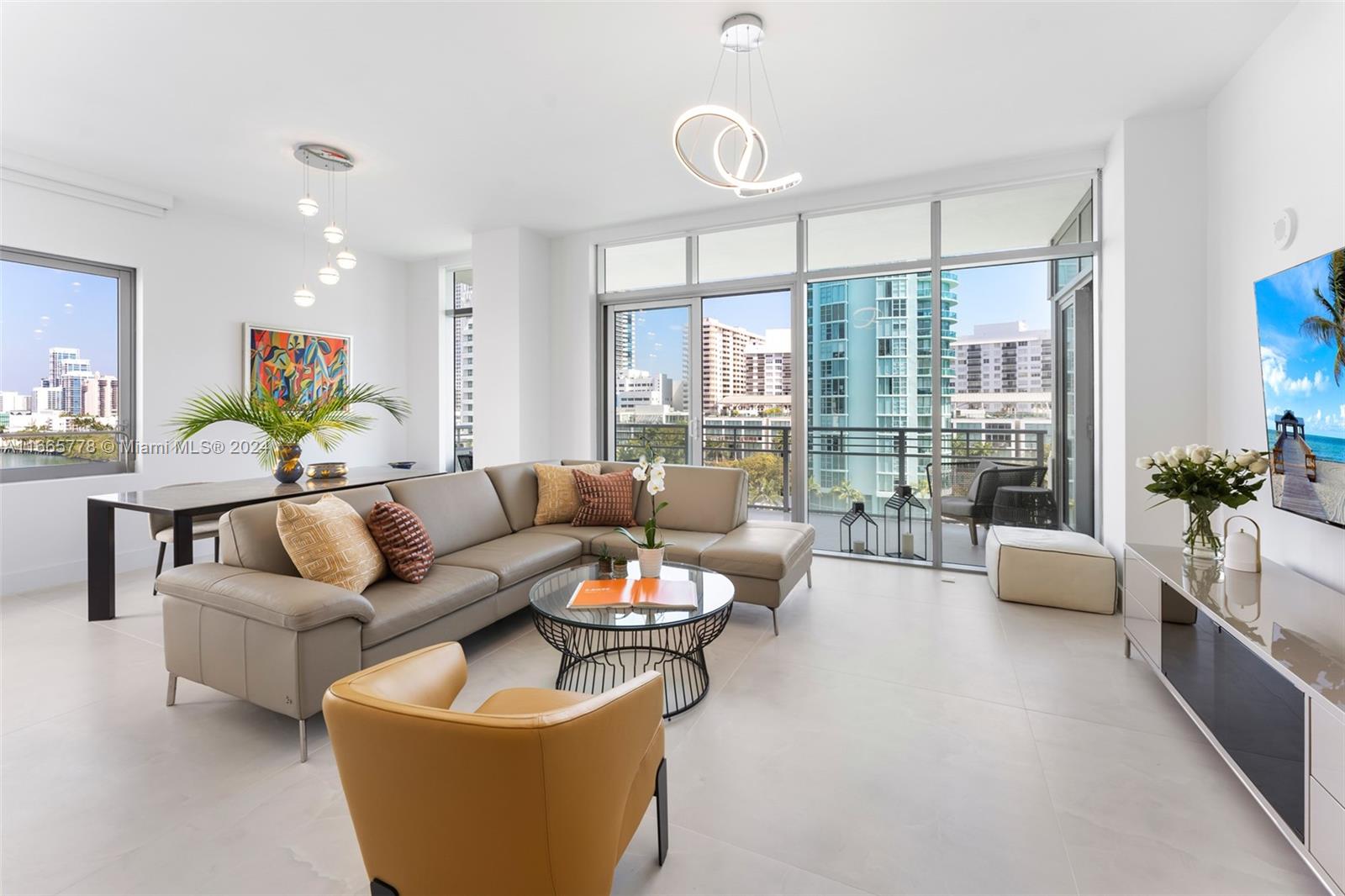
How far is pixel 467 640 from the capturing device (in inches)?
126

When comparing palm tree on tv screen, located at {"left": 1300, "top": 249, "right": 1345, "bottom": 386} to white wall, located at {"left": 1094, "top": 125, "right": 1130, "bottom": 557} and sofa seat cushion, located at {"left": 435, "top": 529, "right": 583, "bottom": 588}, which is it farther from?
sofa seat cushion, located at {"left": 435, "top": 529, "right": 583, "bottom": 588}

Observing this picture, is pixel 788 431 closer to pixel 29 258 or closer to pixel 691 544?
pixel 691 544

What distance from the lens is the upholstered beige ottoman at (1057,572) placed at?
11.5 ft

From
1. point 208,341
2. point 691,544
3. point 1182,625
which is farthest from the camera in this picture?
point 208,341

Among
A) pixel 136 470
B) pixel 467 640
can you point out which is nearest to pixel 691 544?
pixel 467 640

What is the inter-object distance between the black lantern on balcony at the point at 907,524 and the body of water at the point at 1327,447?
8.12 ft

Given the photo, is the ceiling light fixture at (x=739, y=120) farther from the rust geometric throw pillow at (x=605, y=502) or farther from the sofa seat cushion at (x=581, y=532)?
the sofa seat cushion at (x=581, y=532)

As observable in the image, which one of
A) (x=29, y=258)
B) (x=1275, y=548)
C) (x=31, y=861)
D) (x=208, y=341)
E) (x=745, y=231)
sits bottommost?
(x=31, y=861)

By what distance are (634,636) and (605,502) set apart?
1.07 metres

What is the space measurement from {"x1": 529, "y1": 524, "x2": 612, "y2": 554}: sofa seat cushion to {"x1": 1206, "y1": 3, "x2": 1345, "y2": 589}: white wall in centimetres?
321

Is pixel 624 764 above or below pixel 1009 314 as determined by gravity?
below

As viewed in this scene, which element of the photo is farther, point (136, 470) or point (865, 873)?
point (136, 470)

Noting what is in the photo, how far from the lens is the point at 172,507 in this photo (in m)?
3.04

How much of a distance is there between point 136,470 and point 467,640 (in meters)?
3.33
